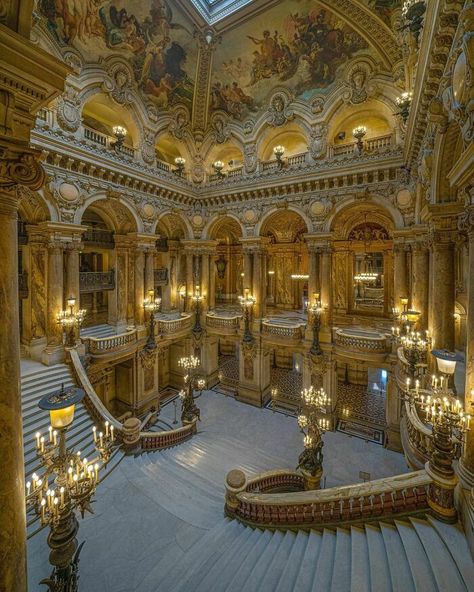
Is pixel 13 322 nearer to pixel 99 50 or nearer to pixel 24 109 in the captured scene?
pixel 24 109

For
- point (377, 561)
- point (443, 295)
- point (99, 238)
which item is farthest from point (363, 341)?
point (99, 238)

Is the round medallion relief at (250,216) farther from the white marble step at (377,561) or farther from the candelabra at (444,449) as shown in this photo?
the white marble step at (377,561)

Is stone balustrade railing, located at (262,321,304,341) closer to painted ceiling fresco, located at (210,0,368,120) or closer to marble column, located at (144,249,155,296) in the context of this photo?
marble column, located at (144,249,155,296)

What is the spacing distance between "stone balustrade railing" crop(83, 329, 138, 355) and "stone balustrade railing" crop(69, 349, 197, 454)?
2.55 feet

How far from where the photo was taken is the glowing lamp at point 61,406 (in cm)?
346

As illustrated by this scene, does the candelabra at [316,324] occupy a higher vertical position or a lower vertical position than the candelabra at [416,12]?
lower

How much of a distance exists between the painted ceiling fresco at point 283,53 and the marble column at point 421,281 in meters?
9.86

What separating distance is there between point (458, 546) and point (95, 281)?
15179 mm

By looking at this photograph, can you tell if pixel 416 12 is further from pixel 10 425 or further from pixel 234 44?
pixel 10 425

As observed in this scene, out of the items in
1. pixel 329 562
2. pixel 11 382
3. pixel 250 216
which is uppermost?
pixel 250 216

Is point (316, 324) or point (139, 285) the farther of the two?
point (139, 285)

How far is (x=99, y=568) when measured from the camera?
16.9ft

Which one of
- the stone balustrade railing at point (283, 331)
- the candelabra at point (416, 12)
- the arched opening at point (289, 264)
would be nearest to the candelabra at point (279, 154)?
the arched opening at point (289, 264)

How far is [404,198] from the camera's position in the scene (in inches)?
457
